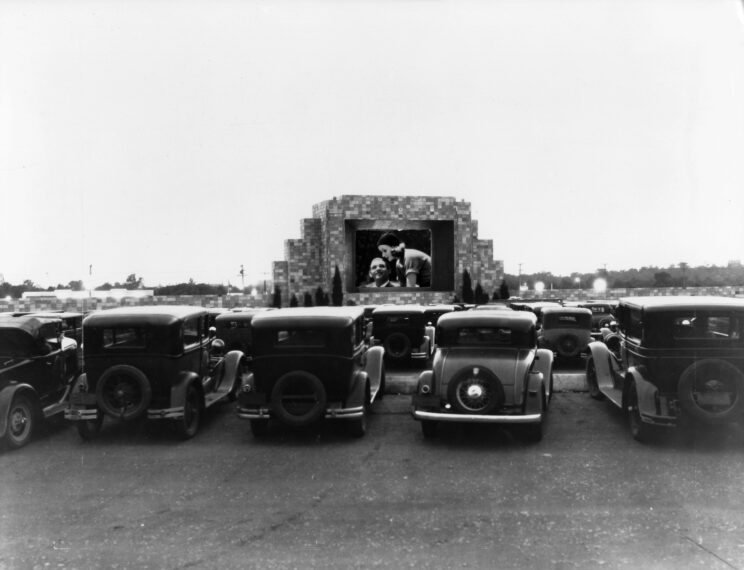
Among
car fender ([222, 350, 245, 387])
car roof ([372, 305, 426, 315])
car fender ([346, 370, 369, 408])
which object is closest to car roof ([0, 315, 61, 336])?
car fender ([222, 350, 245, 387])

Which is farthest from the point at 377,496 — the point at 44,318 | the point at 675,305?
the point at 44,318

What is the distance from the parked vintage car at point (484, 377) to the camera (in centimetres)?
773

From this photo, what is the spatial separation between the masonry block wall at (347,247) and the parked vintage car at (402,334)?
20.9 meters

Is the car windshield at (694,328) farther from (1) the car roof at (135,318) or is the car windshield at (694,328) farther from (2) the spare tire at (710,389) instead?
(1) the car roof at (135,318)

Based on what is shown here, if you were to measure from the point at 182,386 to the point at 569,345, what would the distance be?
30.4 ft

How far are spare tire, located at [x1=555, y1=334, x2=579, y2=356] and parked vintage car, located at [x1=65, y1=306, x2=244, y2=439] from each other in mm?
8550

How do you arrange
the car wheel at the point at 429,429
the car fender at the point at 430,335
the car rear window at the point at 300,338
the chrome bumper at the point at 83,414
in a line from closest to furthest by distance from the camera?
the car wheel at the point at 429,429 < the chrome bumper at the point at 83,414 < the car rear window at the point at 300,338 < the car fender at the point at 430,335

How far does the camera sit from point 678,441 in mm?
7773

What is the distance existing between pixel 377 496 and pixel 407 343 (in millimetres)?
8464

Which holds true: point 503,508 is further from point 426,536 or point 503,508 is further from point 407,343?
point 407,343

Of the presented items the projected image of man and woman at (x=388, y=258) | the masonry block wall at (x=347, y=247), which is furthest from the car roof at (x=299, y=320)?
the projected image of man and woman at (x=388, y=258)

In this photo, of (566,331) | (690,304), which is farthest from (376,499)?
(566,331)

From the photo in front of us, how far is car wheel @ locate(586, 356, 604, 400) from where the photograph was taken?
33.5 ft

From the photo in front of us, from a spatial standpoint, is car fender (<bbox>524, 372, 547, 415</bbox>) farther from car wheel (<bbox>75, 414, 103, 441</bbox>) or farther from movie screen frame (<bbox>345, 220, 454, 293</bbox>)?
movie screen frame (<bbox>345, 220, 454, 293</bbox>)
